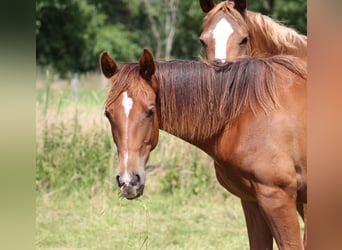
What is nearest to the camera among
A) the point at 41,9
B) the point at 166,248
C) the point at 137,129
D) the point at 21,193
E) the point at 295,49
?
the point at 21,193

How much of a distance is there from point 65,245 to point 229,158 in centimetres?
296

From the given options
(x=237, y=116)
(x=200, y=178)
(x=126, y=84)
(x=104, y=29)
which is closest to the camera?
(x=126, y=84)

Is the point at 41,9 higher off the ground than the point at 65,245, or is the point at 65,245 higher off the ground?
the point at 41,9

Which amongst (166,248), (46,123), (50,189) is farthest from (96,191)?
(166,248)

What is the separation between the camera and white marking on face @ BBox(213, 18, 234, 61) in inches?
177

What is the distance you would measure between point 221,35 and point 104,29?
60.0ft

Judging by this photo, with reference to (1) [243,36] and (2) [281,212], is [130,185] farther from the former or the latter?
(1) [243,36]

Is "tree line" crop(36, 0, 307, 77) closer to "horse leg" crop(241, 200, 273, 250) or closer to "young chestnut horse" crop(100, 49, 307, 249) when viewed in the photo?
"horse leg" crop(241, 200, 273, 250)

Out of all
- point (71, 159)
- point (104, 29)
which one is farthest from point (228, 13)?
point (104, 29)

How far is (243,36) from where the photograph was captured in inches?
182

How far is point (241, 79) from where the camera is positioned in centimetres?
327

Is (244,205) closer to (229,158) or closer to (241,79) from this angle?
(229,158)

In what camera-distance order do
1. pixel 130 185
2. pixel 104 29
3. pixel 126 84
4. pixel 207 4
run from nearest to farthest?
pixel 130 185 → pixel 126 84 → pixel 207 4 → pixel 104 29

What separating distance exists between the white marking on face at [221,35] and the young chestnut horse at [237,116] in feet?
3.73
